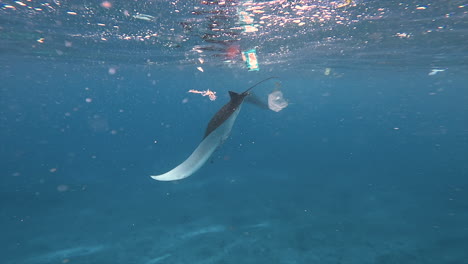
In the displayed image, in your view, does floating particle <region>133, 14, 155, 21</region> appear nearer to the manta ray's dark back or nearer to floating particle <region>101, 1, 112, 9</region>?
floating particle <region>101, 1, 112, 9</region>

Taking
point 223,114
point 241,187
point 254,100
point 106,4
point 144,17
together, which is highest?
point 106,4

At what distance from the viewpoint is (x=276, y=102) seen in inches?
217

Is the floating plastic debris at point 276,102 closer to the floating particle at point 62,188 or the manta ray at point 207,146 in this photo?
the manta ray at point 207,146

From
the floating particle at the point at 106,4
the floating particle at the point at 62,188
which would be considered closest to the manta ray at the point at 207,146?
the floating particle at the point at 106,4

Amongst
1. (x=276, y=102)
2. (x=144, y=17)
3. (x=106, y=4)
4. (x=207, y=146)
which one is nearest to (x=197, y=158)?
(x=207, y=146)

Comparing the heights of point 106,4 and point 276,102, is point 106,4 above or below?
above

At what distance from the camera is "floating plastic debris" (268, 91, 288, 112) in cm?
547

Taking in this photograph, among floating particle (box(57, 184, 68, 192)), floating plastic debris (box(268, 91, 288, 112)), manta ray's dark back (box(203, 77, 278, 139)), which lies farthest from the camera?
floating particle (box(57, 184, 68, 192))

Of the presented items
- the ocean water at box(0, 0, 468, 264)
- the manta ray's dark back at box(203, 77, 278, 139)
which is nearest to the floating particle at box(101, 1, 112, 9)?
the ocean water at box(0, 0, 468, 264)

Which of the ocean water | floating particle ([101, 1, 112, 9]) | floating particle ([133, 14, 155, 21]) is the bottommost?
the ocean water

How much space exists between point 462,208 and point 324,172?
329 inches

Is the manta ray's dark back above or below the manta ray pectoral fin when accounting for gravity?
above

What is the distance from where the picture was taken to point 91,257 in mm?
9195

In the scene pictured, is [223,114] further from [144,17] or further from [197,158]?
[144,17]
